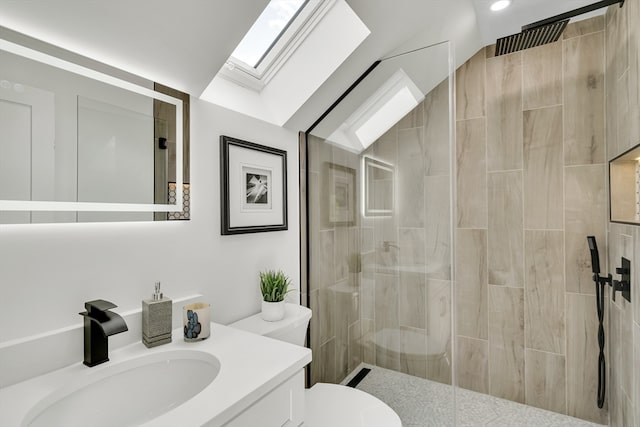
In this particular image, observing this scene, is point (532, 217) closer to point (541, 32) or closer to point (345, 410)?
point (541, 32)

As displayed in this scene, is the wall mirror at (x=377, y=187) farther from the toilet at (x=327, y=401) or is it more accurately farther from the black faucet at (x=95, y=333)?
the black faucet at (x=95, y=333)

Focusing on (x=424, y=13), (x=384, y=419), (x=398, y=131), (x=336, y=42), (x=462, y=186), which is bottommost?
(x=384, y=419)

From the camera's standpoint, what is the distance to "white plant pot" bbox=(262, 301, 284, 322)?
1552 mm

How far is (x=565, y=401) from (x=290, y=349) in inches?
84.1

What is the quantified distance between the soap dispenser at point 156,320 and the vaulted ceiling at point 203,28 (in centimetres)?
81

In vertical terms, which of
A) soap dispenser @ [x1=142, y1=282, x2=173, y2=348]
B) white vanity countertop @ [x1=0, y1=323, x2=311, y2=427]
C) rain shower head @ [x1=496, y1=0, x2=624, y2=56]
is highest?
rain shower head @ [x1=496, y1=0, x2=624, y2=56]

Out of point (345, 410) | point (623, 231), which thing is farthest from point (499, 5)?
point (345, 410)

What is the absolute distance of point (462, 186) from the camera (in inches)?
96.2

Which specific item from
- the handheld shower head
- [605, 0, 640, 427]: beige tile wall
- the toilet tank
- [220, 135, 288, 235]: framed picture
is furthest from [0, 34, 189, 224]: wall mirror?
the handheld shower head

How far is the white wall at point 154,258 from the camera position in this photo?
0.92 m

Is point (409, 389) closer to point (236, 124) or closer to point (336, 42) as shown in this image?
point (236, 124)

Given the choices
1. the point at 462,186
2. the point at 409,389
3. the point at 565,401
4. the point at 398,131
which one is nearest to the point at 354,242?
the point at 398,131

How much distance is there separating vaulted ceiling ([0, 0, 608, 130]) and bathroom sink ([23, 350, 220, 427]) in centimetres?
99

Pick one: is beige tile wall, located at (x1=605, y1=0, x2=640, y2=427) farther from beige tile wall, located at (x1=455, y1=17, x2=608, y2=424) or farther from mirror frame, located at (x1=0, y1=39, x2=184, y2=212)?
mirror frame, located at (x1=0, y1=39, x2=184, y2=212)
